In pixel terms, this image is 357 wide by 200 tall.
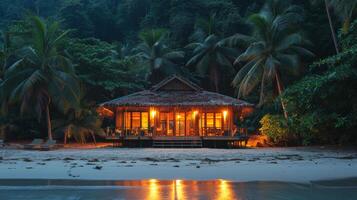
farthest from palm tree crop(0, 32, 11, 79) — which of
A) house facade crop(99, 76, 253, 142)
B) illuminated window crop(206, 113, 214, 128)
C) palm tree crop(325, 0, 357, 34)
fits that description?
palm tree crop(325, 0, 357, 34)

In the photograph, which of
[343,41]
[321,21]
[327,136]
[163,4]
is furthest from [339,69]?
[163,4]

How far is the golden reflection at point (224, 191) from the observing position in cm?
738

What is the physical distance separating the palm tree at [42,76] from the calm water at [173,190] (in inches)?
742

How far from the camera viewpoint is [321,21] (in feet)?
115

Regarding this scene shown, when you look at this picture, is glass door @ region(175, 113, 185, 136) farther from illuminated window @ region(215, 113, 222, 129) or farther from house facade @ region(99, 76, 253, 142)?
illuminated window @ region(215, 113, 222, 129)

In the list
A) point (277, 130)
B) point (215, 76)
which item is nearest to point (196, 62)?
point (215, 76)

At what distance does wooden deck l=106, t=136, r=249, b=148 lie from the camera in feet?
88.7

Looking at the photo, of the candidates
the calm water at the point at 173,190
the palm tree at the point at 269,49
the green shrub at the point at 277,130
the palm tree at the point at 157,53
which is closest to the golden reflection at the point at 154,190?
the calm water at the point at 173,190

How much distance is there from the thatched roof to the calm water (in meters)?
18.1

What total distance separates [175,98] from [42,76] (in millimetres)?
8532

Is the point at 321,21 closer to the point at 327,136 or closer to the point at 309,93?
the point at 327,136

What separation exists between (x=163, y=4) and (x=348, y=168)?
38.0 m

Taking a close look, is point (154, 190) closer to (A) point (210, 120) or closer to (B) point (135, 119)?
(B) point (135, 119)

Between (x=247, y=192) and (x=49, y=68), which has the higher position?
(x=49, y=68)
